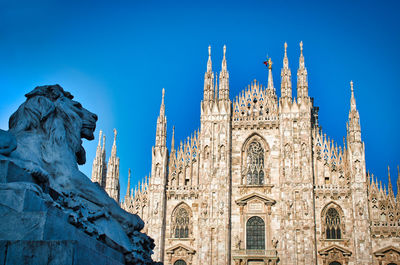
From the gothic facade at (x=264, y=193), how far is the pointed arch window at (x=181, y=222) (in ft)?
0.20

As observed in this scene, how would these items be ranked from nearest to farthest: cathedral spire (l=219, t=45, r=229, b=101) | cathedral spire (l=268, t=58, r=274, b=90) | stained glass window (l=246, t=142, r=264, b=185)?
1. stained glass window (l=246, t=142, r=264, b=185)
2. cathedral spire (l=219, t=45, r=229, b=101)
3. cathedral spire (l=268, t=58, r=274, b=90)

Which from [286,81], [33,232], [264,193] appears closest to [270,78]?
[286,81]

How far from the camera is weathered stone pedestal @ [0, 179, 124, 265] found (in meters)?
4.65

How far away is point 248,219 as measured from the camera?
30.6 m

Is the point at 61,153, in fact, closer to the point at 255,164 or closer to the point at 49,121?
the point at 49,121

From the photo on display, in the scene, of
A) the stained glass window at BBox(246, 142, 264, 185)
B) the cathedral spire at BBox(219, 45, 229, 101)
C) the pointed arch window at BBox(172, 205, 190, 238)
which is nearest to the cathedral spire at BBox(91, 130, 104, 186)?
the pointed arch window at BBox(172, 205, 190, 238)

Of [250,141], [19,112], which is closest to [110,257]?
[19,112]

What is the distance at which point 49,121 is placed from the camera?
7.02 meters

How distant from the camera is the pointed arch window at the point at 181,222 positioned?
102ft

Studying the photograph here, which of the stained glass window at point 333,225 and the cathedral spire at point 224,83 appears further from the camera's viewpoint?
the cathedral spire at point 224,83

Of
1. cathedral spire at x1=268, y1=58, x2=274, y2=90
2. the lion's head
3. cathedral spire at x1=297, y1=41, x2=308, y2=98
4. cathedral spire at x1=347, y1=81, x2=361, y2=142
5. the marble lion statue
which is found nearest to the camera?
the marble lion statue

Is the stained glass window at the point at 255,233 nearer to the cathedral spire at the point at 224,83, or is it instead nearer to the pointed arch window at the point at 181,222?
the pointed arch window at the point at 181,222

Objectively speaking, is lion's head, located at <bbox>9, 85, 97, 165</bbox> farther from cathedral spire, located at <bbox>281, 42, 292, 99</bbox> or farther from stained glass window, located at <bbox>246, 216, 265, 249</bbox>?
cathedral spire, located at <bbox>281, 42, 292, 99</bbox>

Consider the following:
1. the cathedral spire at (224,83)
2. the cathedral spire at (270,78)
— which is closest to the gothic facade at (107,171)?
the cathedral spire at (224,83)
